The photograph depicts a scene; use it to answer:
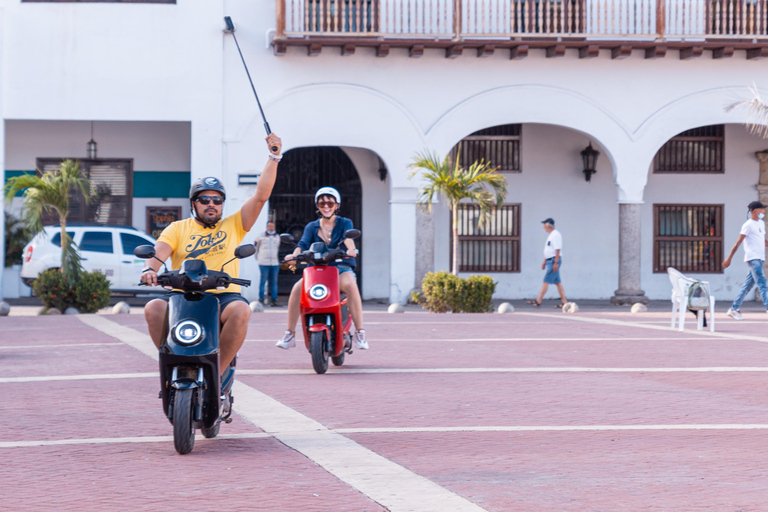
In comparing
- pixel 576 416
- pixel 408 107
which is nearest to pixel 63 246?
pixel 408 107

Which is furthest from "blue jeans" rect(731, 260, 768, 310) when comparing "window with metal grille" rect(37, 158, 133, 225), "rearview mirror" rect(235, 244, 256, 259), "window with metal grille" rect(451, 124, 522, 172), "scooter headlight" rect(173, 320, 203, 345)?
"window with metal grille" rect(37, 158, 133, 225)

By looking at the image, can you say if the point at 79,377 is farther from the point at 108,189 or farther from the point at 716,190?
the point at 716,190

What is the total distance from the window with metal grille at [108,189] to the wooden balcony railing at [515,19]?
515 centimetres

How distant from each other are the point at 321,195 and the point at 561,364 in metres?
2.73

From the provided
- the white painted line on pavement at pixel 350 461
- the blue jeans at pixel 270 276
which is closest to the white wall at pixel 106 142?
the blue jeans at pixel 270 276

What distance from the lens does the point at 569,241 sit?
23.1 meters

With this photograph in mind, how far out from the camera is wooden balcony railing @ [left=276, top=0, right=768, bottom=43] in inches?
789

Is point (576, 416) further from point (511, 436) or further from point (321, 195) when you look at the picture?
point (321, 195)

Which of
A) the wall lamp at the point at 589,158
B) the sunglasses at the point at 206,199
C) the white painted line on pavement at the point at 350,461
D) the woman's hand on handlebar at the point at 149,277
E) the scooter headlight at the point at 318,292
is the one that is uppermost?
the wall lamp at the point at 589,158

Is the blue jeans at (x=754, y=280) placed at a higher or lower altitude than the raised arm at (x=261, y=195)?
lower

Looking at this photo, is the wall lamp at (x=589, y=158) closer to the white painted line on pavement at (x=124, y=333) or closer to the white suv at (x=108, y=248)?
the white suv at (x=108, y=248)

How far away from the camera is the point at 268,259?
2020cm

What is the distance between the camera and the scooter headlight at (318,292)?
8.89 m

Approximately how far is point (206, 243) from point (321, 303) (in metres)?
2.98
